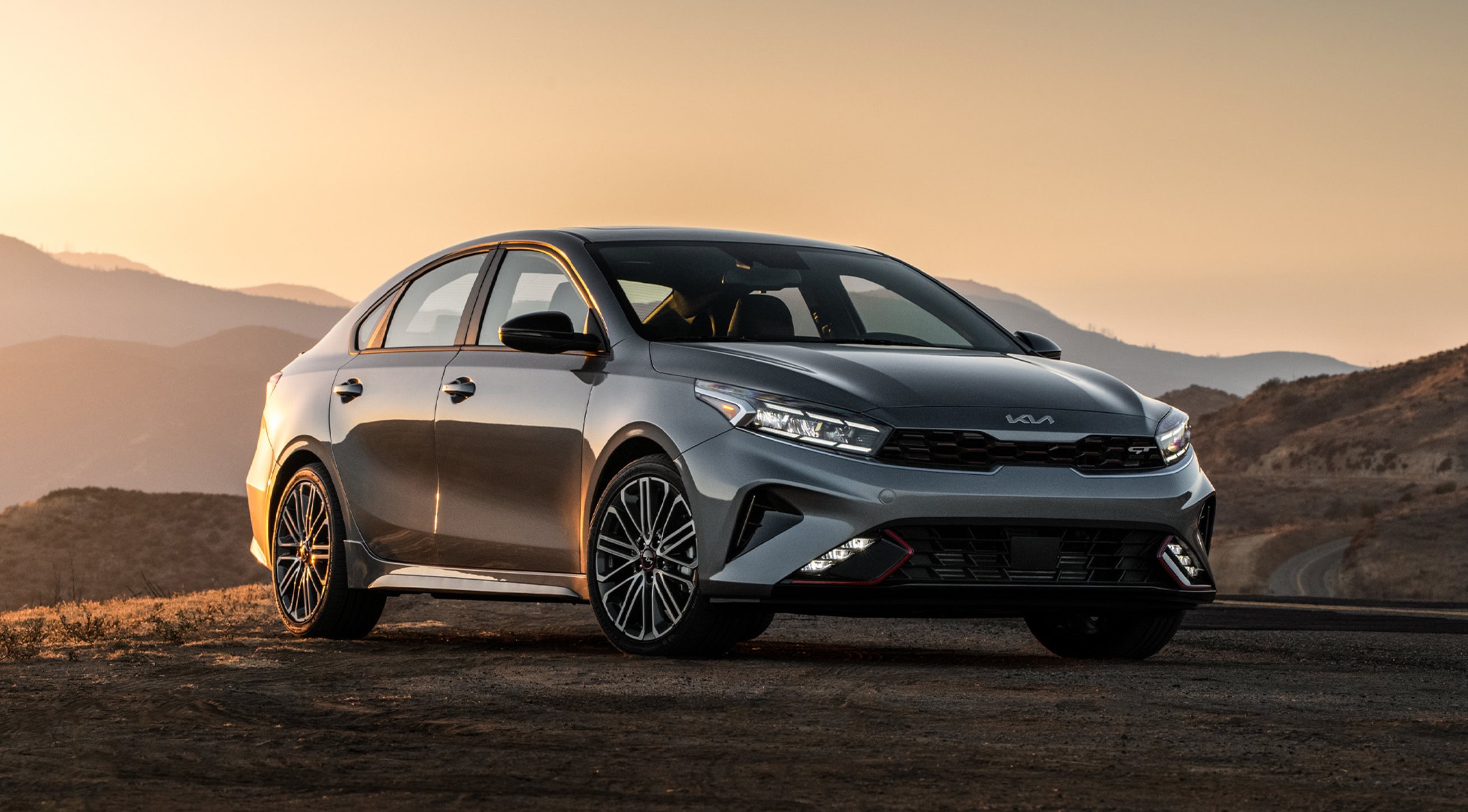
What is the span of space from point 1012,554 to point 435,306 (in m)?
3.43

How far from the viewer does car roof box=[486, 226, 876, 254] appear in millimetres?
8398

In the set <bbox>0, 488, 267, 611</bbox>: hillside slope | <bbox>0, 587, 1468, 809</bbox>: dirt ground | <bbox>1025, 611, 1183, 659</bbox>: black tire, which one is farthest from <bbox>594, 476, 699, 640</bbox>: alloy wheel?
<bbox>0, 488, 267, 611</bbox>: hillside slope

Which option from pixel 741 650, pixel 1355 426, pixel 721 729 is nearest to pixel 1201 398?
pixel 1355 426

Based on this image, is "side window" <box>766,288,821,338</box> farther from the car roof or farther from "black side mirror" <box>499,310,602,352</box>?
"black side mirror" <box>499,310,602,352</box>

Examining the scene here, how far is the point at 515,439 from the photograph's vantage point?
7883 millimetres

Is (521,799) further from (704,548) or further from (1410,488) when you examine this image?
(1410,488)

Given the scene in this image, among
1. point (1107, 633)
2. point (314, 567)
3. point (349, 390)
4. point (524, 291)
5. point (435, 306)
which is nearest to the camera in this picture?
point (1107, 633)

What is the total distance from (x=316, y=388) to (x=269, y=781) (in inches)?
200

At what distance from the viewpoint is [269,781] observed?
455 centimetres

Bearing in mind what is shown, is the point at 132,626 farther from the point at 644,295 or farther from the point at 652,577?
the point at 652,577

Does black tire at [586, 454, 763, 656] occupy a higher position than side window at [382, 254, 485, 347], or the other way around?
side window at [382, 254, 485, 347]

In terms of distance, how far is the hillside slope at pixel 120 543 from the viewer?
306ft

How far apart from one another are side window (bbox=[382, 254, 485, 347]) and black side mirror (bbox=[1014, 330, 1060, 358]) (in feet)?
8.55

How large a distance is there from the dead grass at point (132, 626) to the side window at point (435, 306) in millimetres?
1764
